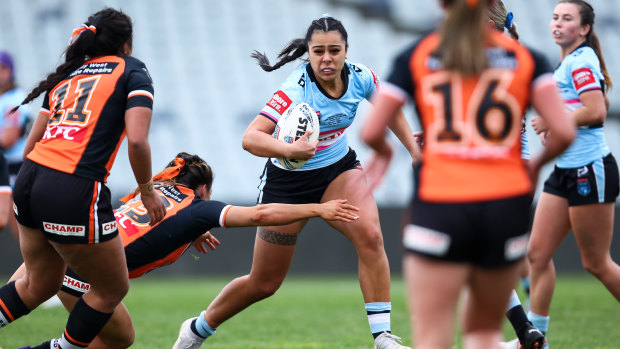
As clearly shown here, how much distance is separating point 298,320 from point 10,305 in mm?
3854

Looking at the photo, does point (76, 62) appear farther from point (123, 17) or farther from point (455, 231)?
point (455, 231)

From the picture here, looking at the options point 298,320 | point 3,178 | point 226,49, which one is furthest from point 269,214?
point 226,49

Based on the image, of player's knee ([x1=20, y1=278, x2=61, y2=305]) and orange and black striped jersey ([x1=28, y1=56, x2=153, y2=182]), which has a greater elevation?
orange and black striped jersey ([x1=28, y1=56, x2=153, y2=182])

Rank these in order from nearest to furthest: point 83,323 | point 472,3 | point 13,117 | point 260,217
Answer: point 472,3, point 83,323, point 260,217, point 13,117

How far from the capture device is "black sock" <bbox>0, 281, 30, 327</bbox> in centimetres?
446

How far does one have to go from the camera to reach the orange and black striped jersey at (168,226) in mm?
4547

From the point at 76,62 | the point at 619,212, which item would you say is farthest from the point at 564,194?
the point at 619,212

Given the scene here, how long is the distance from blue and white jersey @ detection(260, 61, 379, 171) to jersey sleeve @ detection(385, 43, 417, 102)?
2.04m

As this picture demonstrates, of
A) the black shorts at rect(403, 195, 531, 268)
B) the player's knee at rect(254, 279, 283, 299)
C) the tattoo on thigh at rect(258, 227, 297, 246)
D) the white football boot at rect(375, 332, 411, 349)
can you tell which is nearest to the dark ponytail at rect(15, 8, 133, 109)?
the tattoo on thigh at rect(258, 227, 297, 246)

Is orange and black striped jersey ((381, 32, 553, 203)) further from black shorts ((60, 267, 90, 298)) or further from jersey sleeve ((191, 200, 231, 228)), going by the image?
black shorts ((60, 267, 90, 298))

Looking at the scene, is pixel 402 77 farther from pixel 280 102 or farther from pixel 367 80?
pixel 367 80

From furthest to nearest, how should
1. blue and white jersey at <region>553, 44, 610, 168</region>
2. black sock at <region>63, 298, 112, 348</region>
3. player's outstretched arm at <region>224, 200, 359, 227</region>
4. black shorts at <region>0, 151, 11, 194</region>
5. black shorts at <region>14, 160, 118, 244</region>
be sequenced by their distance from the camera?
black shorts at <region>0, 151, 11, 194</region> < blue and white jersey at <region>553, 44, 610, 168</region> < player's outstretched arm at <region>224, 200, 359, 227</region> < black sock at <region>63, 298, 112, 348</region> < black shorts at <region>14, 160, 118, 244</region>

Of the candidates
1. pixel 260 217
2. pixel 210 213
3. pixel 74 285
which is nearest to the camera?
pixel 260 217

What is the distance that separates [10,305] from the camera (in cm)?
446
